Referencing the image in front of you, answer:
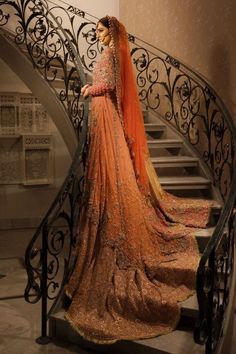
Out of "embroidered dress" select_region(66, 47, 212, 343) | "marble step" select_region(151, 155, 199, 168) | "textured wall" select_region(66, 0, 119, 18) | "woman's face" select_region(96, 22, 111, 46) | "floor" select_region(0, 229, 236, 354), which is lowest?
"floor" select_region(0, 229, 236, 354)

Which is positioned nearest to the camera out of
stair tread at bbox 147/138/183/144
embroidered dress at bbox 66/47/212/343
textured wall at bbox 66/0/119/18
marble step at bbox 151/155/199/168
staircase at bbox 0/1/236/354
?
staircase at bbox 0/1/236/354

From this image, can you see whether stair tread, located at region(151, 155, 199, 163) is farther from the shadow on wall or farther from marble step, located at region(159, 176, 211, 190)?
the shadow on wall

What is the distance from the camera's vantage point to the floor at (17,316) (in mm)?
3385

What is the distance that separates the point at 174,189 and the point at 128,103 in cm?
106

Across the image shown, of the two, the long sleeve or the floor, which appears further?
the long sleeve

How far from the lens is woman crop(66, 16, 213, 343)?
324 centimetres

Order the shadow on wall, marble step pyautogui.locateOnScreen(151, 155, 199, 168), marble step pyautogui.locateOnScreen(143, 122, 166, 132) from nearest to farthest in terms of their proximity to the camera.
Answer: the shadow on wall → marble step pyautogui.locateOnScreen(151, 155, 199, 168) → marble step pyautogui.locateOnScreen(143, 122, 166, 132)

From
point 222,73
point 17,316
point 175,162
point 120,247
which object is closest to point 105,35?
point 222,73

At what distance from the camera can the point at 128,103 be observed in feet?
13.1

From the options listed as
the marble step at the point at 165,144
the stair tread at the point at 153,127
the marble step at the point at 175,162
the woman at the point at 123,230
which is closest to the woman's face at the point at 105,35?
the woman at the point at 123,230

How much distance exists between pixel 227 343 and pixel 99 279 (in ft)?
3.34

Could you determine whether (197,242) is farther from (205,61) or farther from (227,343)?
(205,61)

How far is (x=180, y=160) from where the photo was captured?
4.86 metres

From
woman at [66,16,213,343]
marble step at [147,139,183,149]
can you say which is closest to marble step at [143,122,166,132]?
marble step at [147,139,183,149]
